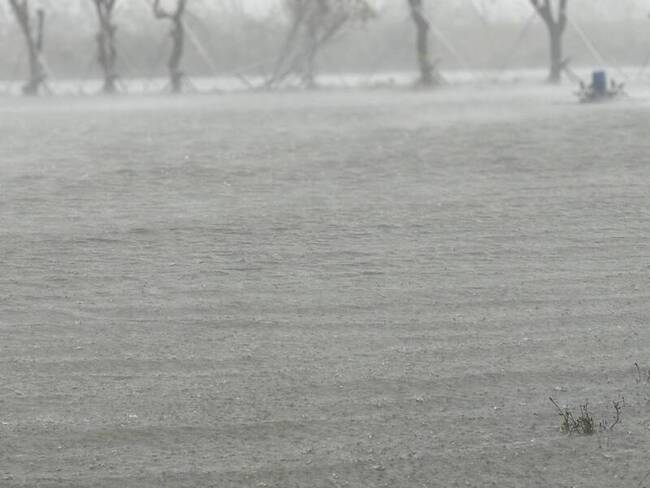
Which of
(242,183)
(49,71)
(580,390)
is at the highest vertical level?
(580,390)

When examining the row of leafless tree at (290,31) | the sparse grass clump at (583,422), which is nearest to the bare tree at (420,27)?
the row of leafless tree at (290,31)

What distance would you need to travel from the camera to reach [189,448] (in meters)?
4.10

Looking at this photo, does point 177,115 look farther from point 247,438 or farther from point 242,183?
point 247,438

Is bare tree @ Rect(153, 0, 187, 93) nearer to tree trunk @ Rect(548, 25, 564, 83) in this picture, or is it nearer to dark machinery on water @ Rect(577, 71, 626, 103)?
tree trunk @ Rect(548, 25, 564, 83)

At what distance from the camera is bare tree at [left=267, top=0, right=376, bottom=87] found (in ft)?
90.7

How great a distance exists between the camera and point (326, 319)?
566cm

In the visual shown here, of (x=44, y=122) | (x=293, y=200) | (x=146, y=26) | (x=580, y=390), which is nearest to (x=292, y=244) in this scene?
(x=293, y=200)

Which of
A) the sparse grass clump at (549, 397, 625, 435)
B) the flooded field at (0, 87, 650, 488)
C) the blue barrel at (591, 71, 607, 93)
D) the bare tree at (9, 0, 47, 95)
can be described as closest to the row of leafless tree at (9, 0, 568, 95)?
the bare tree at (9, 0, 47, 95)

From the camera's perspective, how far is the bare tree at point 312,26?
27656 mm

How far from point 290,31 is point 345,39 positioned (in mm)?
1556

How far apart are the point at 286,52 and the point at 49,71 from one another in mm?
5726

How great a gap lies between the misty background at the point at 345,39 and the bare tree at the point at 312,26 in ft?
1.62

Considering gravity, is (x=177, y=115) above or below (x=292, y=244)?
below

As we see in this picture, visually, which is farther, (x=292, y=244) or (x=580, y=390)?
(x=292, y=244)
